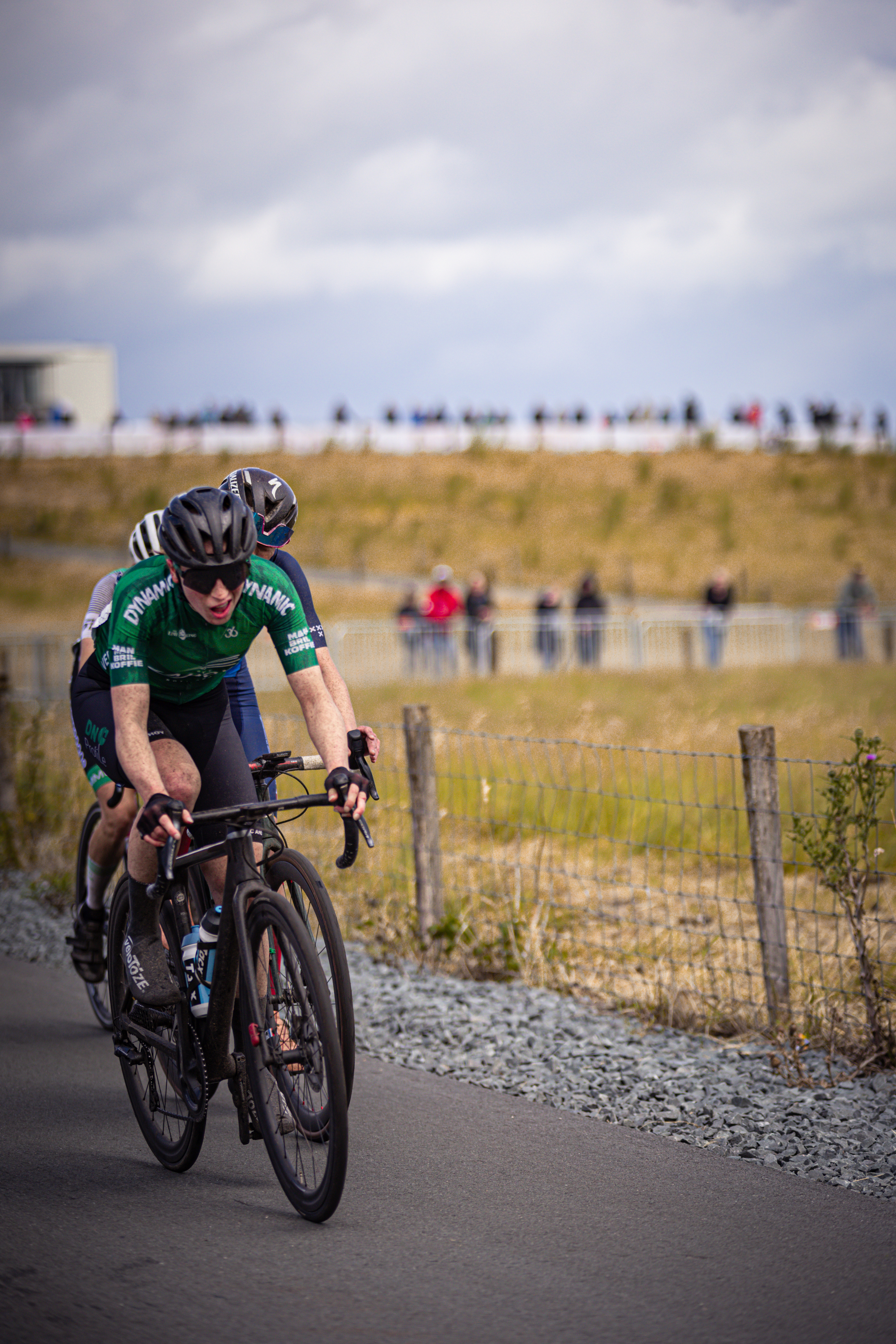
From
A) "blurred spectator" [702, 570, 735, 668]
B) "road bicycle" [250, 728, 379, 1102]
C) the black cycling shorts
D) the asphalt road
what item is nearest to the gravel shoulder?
the asphalt road

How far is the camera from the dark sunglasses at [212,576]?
401cm

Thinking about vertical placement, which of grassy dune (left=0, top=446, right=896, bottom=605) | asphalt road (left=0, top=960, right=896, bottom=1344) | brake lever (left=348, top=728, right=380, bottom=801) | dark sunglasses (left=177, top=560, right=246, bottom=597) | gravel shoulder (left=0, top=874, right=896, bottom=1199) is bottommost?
gravel shoulder (left=0, top=874, right=896, bottom=1199)

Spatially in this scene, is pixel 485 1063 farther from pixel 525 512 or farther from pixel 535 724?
pixel 525 512

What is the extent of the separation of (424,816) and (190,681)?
117 inches

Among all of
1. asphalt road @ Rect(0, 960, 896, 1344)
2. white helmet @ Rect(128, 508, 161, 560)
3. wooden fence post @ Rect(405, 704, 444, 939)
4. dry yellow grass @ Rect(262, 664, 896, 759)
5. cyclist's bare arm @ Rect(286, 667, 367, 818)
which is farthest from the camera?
dry yellow grass @ Rect(262, 664, 896, 759)

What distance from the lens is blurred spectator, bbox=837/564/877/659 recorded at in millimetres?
25219

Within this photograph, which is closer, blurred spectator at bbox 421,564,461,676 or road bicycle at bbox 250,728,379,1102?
road bicycle at bbox 250,728,379,1102

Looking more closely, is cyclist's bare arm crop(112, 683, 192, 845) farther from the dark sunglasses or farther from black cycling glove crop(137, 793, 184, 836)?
the dark sunglasses

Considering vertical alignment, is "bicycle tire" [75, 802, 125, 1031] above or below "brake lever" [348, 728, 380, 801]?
below

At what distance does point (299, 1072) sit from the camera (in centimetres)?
398

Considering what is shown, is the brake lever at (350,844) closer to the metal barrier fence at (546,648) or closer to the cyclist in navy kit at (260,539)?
the cyclist in navy kit at (260,539)

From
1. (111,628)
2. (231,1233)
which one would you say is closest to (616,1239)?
(231,1233)

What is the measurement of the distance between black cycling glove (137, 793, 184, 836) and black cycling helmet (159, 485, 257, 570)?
2.28 ft

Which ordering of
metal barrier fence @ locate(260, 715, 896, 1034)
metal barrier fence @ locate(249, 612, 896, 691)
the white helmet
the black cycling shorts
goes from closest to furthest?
the black cycling shorts, the white helmet, metal barrier fence @ locate(260, 715, 896, 1034), metal barrier fence @ locate(249, 612, 896, 691)
